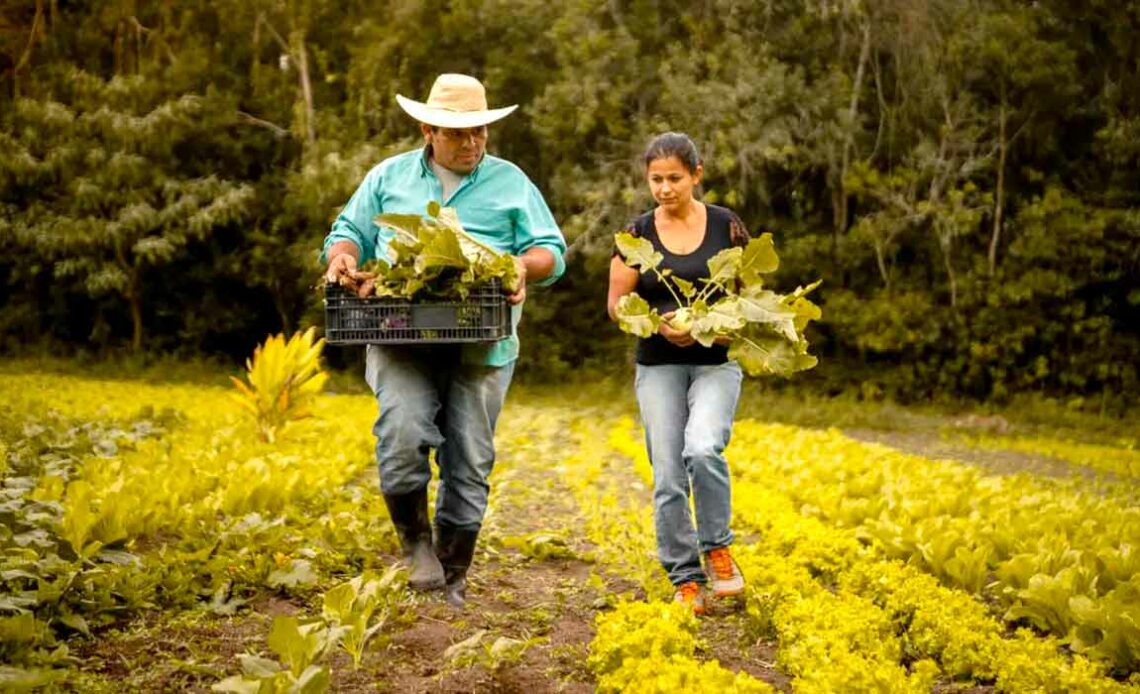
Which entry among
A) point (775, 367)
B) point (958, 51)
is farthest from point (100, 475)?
point (958, 51)

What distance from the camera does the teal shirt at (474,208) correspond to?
5.35 metres

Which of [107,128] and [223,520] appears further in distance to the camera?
[107,128]

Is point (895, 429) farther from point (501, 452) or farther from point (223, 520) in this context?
point (223, 520)

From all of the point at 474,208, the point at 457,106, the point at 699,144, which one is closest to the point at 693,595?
the point at 474,208

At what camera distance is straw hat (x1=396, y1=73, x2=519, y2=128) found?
5.10 meters

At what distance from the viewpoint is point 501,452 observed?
Answer: 12555 millimetres

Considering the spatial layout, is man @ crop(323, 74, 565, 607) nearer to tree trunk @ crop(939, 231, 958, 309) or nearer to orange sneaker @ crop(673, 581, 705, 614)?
orange sneaker @ crop(673, 581, 705, 614)

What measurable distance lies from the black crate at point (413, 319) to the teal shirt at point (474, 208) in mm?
415

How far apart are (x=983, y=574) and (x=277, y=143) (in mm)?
24872

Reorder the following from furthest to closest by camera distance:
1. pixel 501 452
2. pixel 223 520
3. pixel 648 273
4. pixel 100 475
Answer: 1. pixel 501 452
2. pixel 100 475
3. pixel 223 520
4. pixel 648 273

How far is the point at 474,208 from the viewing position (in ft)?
17.6

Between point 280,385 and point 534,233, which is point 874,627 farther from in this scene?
point 280,385

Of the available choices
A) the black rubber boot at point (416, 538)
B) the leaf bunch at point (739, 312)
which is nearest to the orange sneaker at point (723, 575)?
the leaf bunch at point (739, 312)

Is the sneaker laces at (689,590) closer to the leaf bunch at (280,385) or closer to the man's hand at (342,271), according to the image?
the man's hand at (342,271)
